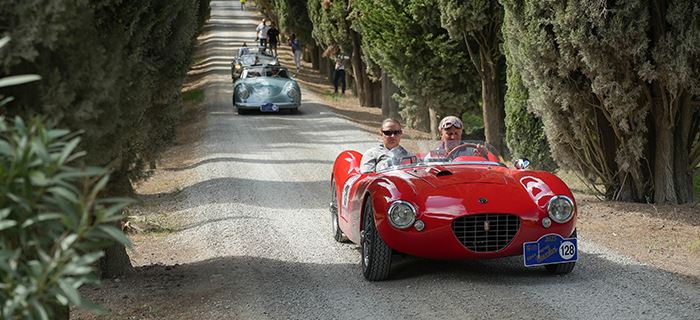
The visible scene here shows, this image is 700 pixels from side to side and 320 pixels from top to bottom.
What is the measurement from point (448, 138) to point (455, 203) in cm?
206

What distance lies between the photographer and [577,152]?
14.1 m

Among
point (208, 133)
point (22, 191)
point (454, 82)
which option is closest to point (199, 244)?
point (22, 191)

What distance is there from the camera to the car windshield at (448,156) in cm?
1021

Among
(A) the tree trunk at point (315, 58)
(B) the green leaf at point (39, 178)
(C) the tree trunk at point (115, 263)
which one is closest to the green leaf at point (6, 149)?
(B) the green leaf at point (39, 178)

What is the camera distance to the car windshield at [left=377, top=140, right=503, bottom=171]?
402 inches

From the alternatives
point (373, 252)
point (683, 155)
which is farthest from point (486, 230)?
point (683, 155)

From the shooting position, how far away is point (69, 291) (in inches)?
159

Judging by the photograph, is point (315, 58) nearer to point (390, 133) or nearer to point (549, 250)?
point (390, 133)

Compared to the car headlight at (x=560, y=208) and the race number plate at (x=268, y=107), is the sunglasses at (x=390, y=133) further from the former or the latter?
the race number plate at (x=268, y=107)

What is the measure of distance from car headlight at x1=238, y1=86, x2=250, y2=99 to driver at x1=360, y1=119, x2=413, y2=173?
729 inches

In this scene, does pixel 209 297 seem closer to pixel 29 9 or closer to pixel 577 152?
pixel 29 9

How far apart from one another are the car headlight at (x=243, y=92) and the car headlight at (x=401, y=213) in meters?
20.7

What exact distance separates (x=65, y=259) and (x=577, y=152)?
35.3ft

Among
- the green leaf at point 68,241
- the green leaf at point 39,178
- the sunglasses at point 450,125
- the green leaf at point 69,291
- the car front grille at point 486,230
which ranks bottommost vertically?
the car front grille at point 486,230
